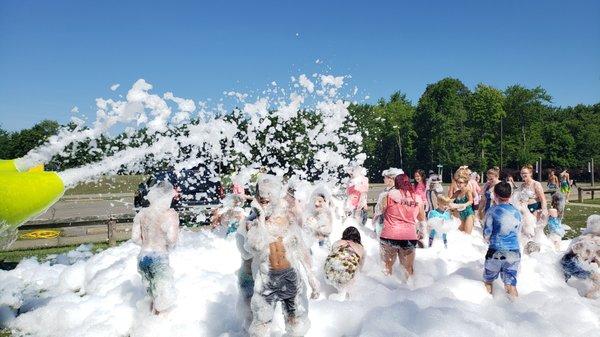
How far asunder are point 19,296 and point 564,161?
193 feet

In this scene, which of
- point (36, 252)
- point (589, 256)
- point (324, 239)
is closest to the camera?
point (589, 256)

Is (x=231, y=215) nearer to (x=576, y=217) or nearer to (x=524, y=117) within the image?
(x=576, y=217)

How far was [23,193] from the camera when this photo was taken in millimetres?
4031

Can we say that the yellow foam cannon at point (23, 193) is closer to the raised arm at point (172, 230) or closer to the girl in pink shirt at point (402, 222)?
the raised arm at point (172, 230)

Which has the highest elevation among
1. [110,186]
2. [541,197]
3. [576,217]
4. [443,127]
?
[443,127]

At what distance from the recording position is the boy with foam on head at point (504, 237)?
5.60 meters

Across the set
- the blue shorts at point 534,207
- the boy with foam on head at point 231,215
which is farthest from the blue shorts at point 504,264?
the boy with foam on head at point 231,215

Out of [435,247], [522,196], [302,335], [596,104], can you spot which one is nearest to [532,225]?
[522,196]

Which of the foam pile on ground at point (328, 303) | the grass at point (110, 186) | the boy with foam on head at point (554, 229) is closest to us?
the foam pile on ground at point (328, 303)

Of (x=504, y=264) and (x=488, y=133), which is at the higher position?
(x=488, y=133)

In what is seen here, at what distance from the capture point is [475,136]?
172 ft

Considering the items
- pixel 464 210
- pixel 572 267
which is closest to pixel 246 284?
pixel 572 267

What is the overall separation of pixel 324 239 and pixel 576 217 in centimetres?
1064

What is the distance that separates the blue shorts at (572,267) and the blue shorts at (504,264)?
1.01m
